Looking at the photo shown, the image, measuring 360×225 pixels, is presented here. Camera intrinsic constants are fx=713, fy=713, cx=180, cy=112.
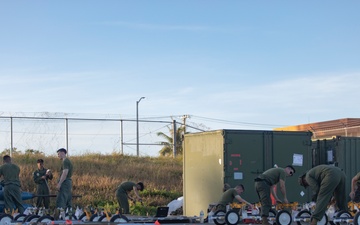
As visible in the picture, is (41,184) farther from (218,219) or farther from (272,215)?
(272,215)

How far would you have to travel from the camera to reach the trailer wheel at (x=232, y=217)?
1592 centimetres

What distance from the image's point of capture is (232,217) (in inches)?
628

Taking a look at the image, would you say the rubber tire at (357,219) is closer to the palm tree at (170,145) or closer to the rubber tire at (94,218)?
the rubber tire at (94,218)

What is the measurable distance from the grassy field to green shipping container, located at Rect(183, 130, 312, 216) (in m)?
4.18

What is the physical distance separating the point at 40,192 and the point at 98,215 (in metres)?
4.81

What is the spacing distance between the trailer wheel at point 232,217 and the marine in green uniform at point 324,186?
1755mm

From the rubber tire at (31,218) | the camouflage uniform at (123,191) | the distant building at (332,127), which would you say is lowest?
the rubber tire at (31,218)

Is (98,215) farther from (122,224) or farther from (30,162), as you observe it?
(30,162)

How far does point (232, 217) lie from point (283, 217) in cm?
119

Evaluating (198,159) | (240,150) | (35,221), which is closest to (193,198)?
(198,159)

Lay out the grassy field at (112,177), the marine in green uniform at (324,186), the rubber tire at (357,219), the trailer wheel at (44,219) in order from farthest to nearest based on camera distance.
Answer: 1. the grassy field at (112,177)
2. the trailer wheel at (44,219)
3. the rubber tire at (357,219)
4. the marine in green uniform at (324,186)

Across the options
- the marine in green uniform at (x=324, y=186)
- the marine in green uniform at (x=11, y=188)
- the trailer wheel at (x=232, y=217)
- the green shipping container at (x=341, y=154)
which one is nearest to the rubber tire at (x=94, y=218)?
the marine in green uniform at (x=11, y=188)

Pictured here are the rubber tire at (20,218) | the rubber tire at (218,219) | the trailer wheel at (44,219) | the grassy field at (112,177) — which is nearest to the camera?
the trailer wheel at (44,219)

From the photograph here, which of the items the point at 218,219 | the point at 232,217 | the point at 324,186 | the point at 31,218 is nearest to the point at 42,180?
the point at 31,218
